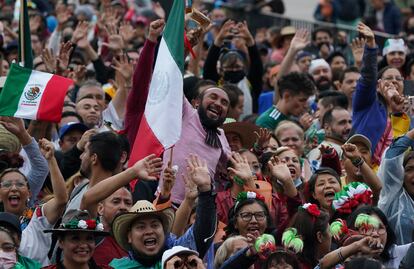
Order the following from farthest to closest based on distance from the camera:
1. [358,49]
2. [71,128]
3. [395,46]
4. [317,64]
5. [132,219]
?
[317,64] < [358,49] < [395,46] < [71,128] < [132,219]

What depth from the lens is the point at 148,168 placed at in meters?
10.7

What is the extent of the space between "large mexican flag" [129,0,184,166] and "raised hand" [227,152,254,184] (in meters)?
0.61

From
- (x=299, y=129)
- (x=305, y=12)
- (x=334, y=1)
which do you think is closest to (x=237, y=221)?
(x=299, y=129)

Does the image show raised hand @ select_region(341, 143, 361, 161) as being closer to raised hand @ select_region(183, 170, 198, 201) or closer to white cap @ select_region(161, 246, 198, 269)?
raised hand @ select_region(183, 170, 198, 201)

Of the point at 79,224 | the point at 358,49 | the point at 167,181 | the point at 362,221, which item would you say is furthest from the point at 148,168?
the point at 358,49

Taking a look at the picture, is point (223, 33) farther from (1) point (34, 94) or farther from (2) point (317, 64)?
(1) point (34, 94)

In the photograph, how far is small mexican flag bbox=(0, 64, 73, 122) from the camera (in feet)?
40.0

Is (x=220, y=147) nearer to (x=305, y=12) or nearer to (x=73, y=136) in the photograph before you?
(x=73, y=136)

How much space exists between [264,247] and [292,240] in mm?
553

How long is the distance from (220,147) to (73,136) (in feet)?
6.31

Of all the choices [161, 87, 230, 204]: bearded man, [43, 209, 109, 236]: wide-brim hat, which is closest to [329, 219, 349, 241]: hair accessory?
[161, 87, 230, 204]: bearded man

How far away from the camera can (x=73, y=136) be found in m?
13.7

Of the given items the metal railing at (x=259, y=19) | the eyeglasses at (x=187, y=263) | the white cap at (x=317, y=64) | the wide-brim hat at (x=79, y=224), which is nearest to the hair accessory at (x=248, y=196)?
the wide-brim hat at (x=79, y=224)

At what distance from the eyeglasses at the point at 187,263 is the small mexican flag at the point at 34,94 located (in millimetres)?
2699
